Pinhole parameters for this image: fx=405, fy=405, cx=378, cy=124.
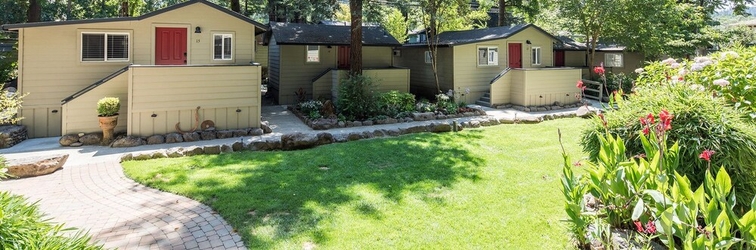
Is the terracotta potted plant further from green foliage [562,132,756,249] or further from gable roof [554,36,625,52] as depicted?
gable roof [554,36,625,52]

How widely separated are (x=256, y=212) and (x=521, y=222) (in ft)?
10.8

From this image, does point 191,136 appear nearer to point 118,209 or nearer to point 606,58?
point 118,209

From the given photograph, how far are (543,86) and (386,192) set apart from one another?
12.7 m

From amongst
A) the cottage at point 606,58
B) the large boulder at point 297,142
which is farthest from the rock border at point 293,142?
the cottage at point 606,58

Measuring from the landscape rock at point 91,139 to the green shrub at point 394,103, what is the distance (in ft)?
25.5

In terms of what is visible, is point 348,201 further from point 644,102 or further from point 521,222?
point 644,102

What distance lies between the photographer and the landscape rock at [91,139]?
390 inches

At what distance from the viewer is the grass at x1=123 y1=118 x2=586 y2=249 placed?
14.8 feet

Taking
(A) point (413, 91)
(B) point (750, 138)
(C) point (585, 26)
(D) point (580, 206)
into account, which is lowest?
(D) point (580, 206)

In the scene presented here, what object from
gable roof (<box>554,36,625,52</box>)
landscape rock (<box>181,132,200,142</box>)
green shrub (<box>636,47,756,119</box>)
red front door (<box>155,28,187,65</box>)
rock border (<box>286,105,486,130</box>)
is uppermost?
gable roof (<box>554,36,625,52</box>)

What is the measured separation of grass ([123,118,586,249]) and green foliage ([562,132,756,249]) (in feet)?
2.03

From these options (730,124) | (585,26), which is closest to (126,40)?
(730,124)

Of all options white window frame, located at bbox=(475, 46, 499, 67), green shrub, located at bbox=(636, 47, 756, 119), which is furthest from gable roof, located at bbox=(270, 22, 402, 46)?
green shrub, located at bbox=(636, 47, 756, 119)

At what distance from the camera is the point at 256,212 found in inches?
205
